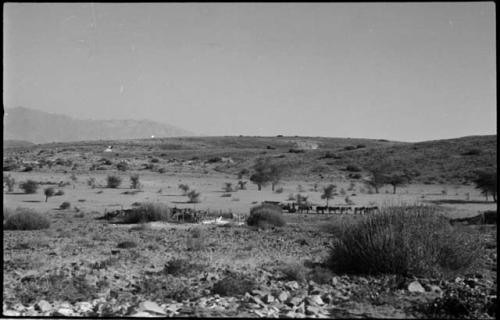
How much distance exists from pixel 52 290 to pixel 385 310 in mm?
5446

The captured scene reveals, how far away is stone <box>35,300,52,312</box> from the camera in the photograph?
27.1 ft

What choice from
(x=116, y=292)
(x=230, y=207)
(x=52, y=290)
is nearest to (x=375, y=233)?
(x=116, y=292)

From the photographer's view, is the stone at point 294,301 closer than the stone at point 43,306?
No

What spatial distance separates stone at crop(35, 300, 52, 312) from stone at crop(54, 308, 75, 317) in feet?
0.68

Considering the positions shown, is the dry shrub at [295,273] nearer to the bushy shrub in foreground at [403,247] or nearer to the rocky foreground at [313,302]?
the rocky foreground at [313,302]

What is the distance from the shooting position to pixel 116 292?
31.1 ft

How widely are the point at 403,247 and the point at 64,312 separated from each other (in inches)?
245

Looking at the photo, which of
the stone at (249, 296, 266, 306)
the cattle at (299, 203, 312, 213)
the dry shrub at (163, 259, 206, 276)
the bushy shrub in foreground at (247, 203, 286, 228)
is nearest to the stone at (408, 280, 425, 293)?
the stone at (249, 296, 266, 306)

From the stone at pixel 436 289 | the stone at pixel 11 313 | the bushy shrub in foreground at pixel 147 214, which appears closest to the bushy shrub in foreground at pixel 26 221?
the bushy shrub in foreground at pixel 147 214

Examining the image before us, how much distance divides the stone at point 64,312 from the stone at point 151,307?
3.35 feet

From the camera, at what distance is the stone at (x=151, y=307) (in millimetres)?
8188

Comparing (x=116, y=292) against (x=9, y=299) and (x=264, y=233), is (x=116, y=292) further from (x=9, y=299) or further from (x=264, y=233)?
(x=264, y=233)

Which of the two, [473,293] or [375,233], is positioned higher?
[375,233]

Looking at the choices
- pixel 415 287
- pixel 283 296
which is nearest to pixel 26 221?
pixel 283 296
